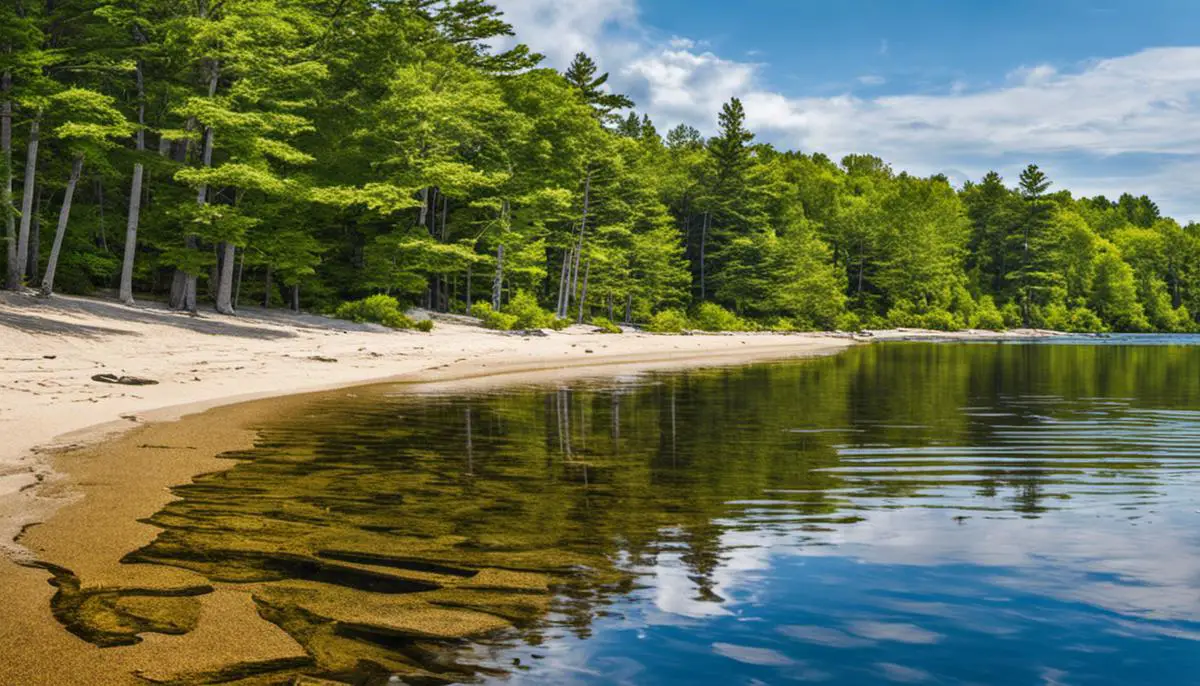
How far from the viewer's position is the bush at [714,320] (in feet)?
208

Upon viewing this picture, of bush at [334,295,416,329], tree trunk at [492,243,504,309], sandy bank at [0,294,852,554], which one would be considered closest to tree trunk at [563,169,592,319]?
tree trunk at [492,243,504,309]

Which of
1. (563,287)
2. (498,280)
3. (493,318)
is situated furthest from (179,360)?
(563,287)

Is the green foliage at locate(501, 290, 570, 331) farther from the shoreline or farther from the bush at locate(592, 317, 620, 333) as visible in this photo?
the bush at locate(592, 317, 620, 333)

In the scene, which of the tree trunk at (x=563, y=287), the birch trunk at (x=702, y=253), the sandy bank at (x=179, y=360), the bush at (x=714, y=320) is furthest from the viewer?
the birch trunk at (x=702, y=253)

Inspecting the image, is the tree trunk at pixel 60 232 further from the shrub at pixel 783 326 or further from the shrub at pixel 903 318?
the shrub at pixel 903 318

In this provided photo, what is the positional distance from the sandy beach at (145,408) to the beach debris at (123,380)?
Answer: 256 mm

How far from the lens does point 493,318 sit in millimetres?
40625

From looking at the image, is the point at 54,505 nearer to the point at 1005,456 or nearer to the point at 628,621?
the point at 628,621

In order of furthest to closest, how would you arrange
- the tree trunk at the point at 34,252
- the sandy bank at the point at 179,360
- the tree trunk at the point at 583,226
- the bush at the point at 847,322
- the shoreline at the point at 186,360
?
the bush at the point at 847,322, the tree trunk at the point at 583,226, the tree trunk at the point at 34,252, the sandy bank at the point at 179,360, the shoreline at the point at 186,360

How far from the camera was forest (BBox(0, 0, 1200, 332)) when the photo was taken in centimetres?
2878

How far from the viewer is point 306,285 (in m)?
38.8

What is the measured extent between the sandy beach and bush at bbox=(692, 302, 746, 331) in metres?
24.2

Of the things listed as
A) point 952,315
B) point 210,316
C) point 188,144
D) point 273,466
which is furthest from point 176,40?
point 952,315

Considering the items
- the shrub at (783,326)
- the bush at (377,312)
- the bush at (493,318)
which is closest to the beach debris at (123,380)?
the bush at (377,312)
